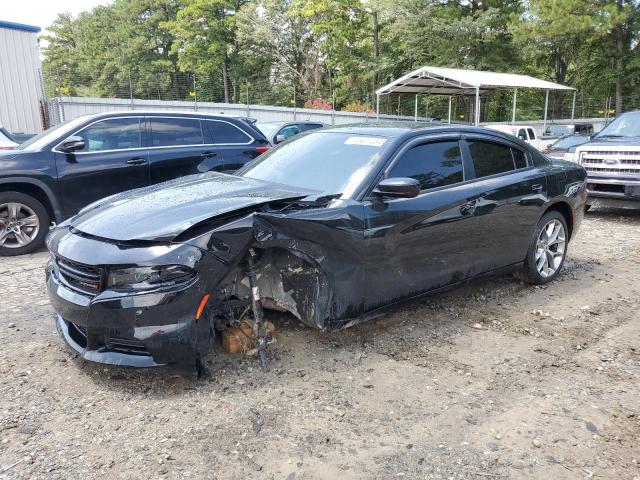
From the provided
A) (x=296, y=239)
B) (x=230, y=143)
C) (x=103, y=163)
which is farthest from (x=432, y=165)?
(x=103, y=163)

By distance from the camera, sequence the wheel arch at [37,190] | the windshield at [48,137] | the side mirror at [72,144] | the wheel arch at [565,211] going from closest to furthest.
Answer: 1. the wheel arch at [565,211]
2. the wheel arch at [37,190]
3. the side mirror at [72,144]
4. the windshield at [48,137]

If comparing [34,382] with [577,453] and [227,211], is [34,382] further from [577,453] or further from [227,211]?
[577,453]

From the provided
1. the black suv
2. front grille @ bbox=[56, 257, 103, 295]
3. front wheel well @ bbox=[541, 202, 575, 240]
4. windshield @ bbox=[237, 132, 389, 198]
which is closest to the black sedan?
the black suv

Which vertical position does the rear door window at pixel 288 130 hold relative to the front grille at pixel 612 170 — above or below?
above

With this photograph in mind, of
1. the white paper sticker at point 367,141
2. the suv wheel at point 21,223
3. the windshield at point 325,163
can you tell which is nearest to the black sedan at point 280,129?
the suv wheel at point 21,223

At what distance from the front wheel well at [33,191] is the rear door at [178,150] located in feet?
4.24

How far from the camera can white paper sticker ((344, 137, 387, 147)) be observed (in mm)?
4031

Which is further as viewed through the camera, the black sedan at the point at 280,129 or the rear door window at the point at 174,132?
the black sedan at the point at 280,129

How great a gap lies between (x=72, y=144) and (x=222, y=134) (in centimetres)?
205

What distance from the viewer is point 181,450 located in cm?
263

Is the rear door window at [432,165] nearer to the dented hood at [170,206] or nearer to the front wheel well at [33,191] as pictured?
the dented hood at [170,206]

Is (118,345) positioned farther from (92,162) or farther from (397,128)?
(92,162)

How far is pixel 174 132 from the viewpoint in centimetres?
722

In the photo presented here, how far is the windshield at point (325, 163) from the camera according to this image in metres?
3.81
